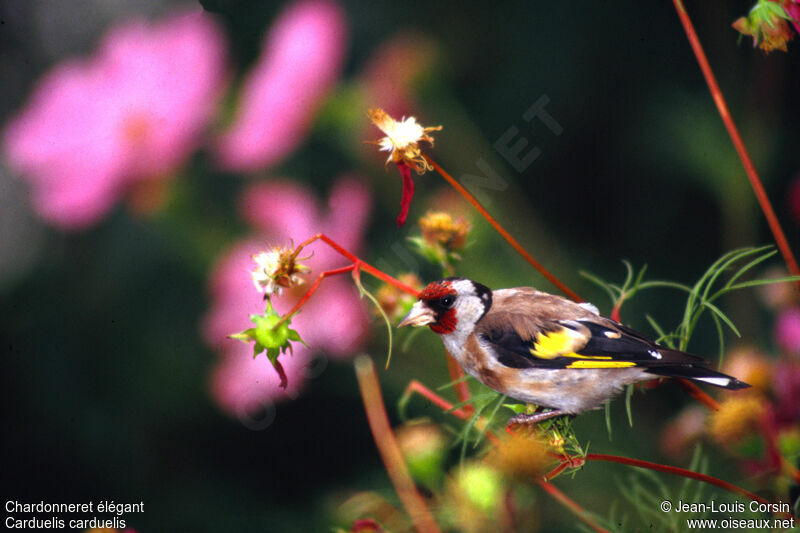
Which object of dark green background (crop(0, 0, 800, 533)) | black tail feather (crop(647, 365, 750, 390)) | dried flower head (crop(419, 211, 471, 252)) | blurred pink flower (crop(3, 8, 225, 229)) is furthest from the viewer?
dark green background (crop(0, 0, 800, 533))

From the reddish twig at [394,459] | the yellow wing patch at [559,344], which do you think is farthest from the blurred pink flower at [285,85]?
the yellow wing patch at [559,344]

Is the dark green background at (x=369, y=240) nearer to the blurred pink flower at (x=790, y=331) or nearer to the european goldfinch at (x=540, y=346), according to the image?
the blurred pink flower at (x=790, y=331)

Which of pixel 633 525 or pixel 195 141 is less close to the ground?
pixel 195 141

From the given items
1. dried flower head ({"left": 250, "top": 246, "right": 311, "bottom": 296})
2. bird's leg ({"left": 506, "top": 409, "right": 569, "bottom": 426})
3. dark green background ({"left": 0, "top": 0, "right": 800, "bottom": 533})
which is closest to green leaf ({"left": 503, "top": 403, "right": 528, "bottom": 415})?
bird's leg ({"left": 506, "top": 409, "right": 569, "bottom": 426})

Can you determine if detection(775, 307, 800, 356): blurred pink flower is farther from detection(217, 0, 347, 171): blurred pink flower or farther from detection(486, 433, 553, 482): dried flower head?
detection(217, 0, 347, 171): blurred pink flower

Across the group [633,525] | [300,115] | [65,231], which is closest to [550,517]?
[633,525]

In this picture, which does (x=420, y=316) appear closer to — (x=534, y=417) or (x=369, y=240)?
(x=534, y=417)

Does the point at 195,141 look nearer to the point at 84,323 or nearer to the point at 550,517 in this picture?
the point at 84,323
